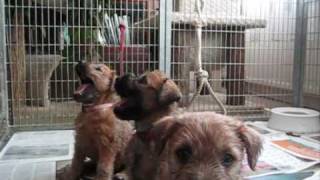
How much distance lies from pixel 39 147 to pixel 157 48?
3.59 feet

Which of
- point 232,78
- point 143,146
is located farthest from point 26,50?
point 143,146

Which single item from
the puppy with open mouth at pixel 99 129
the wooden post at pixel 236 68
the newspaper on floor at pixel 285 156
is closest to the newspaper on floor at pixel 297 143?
the newspaper on floor at pixel 285 156

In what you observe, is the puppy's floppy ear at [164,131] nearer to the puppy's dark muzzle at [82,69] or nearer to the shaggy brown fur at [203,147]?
the shaggy brown fur at [203,147]

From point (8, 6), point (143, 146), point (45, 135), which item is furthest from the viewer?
point (8, 6)

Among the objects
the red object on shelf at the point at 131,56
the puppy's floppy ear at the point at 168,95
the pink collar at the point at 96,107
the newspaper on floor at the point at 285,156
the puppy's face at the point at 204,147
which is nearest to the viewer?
the puppy's face at the point at 204,147

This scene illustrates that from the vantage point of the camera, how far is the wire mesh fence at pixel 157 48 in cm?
262

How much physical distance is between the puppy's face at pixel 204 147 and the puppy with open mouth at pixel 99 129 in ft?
1.77

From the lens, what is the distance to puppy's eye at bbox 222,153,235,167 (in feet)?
2.94

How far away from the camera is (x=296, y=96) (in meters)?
2.97

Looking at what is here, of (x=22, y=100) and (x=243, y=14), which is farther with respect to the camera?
(x=243, y=14)

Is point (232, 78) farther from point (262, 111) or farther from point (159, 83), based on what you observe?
point (159, 83)

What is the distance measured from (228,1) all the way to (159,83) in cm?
188

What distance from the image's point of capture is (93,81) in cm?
164

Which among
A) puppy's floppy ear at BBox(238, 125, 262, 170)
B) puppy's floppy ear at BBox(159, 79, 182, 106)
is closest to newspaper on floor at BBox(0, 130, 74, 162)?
puppy's floppy ear at BBox(159, 79, 182, 106)
